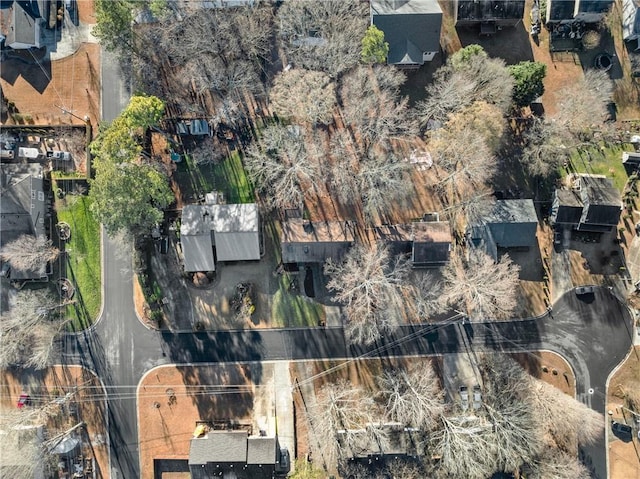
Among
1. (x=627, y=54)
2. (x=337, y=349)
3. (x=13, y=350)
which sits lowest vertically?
(x=337, y=349)

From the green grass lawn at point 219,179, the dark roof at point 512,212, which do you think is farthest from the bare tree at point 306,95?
the dark roof at point 512,212

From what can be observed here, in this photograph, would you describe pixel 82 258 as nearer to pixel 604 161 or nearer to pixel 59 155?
pixel 59 155

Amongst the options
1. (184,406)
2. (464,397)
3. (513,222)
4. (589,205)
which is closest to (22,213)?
(184,406)

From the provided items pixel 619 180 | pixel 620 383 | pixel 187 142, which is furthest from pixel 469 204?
pixel 187 142

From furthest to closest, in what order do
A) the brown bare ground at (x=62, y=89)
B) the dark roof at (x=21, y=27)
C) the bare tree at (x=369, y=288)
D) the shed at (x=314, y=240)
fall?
the brown bare ground at (x=62, y=89) → the dark roof at (x=21, y=27) → the shed at (x=314, y=240) → the bare tree at (x=369, y=288)

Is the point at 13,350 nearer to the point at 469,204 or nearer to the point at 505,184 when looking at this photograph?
the point at 469,204

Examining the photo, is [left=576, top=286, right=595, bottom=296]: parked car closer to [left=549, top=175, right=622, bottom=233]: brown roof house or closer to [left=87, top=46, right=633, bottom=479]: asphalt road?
[left=87, top=46, right=633, bottom=479]: asphalt road

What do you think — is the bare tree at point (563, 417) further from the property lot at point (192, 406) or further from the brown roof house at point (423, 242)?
the property lot at point (192, 406)
